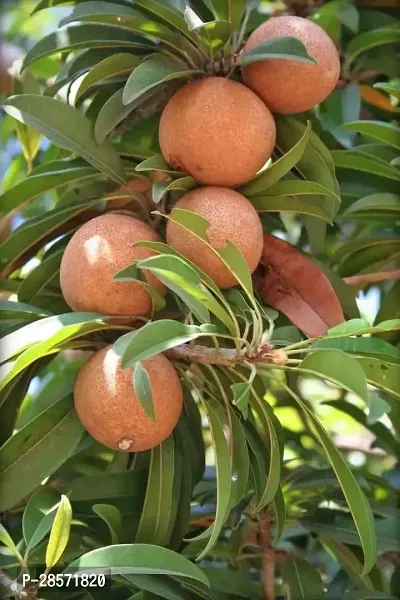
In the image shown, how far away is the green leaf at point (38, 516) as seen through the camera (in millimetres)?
850

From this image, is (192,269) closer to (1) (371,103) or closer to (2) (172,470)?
(2) (172,470)

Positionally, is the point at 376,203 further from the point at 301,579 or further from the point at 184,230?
the point at 301,579

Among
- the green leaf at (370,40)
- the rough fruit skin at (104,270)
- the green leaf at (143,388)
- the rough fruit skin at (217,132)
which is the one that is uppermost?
the rough fruit skin at (217,132)

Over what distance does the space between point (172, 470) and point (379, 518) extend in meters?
0.41

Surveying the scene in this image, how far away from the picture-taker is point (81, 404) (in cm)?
90

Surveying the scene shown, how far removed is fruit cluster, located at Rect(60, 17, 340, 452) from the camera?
877mm

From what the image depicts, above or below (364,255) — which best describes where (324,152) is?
above

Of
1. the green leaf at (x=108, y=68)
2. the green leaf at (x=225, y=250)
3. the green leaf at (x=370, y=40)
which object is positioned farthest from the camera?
the green leaf at (x=370, y=40)

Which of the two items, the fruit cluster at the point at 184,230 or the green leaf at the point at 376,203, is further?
the green leaf at the point at 376,203

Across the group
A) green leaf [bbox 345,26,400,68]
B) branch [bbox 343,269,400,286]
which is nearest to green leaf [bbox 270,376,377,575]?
branch [bbox 343,269,400,286]

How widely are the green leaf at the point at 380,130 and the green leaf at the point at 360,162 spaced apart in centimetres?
3

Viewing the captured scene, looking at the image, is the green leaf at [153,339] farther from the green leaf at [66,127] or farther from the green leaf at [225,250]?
the green leaf at [66,127]

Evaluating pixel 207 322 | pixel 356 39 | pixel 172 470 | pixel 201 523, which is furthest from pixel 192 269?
pixel 356 39

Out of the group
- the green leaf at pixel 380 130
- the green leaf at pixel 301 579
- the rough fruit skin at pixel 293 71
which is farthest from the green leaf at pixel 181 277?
the green leaf at pixel 301 579
